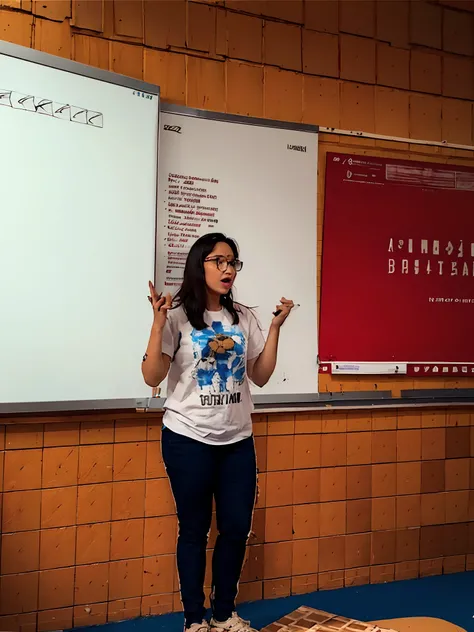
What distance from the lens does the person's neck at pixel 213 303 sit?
218cm

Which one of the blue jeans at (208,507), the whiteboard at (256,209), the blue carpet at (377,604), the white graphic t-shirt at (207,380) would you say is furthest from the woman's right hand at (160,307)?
the blue carpet at (377,604)

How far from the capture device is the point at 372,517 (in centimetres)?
288

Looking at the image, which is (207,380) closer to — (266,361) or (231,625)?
(266,361)

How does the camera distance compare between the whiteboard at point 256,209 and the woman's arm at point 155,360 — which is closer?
the woman's arm at point 155,360

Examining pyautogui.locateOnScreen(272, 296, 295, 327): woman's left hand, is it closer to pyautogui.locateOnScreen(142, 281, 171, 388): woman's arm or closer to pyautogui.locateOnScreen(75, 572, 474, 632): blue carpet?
pyautogui.locateOnScreen(142, 281, 171, 388): woman's arm

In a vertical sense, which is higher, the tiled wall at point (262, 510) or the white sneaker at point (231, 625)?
the tiled wall at point (262, 510)

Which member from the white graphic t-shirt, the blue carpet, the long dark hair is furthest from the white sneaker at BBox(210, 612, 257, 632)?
the long dark hair

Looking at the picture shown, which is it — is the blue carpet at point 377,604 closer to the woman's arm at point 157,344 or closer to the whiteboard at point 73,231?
the whiteboard at point 73,231

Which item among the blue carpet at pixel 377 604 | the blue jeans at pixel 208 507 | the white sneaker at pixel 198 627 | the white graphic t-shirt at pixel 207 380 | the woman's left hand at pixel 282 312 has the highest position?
the woman's left hand at pixel 282 312

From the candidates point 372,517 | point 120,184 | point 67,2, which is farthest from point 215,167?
point 372,517

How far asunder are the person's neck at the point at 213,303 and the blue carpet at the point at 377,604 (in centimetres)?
129

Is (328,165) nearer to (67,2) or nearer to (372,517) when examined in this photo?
(67,2)

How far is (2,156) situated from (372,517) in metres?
2.29

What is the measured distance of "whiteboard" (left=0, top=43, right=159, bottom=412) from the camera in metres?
2.16
